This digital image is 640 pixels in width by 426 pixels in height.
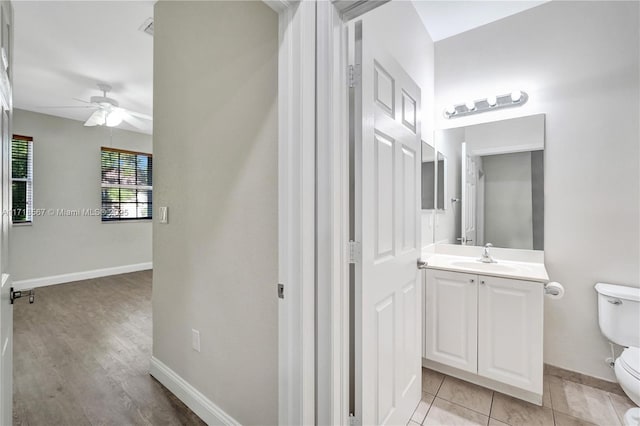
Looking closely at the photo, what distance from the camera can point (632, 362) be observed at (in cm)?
147

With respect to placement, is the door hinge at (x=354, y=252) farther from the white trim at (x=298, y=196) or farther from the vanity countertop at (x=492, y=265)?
the vanity countertop at (x=492, y=265)

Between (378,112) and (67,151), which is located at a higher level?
(67,151)

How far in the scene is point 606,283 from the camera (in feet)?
6.71

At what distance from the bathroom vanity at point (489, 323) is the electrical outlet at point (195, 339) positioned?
1579mm

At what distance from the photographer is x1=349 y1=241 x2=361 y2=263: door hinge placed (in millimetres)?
1182

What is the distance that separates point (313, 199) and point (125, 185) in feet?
17.8

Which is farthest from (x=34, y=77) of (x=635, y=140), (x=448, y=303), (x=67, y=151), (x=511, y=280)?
(x=635, y=140)

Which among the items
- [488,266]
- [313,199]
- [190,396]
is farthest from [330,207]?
[488,266]

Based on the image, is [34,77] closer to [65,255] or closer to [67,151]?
[67,151]

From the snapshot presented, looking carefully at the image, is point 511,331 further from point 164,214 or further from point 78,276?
point 78,276

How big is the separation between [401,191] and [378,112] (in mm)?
427

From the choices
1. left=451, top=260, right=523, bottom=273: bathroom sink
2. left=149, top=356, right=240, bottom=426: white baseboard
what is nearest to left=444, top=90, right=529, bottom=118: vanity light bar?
left=451, top=260, right=523, bottom=273: bathroom sink

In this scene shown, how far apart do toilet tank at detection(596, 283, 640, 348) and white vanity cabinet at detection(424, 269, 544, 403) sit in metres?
0.54

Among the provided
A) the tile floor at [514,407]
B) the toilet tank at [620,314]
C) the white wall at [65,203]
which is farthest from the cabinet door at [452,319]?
the white wall at [65,203]
